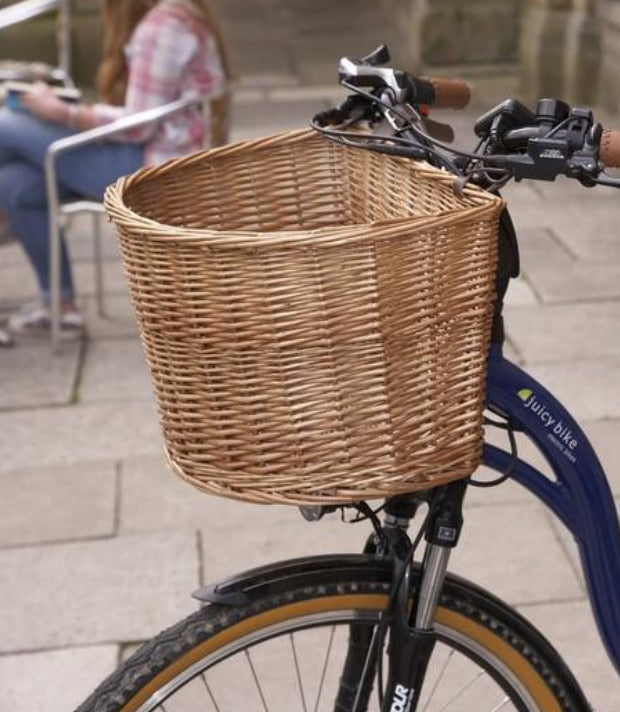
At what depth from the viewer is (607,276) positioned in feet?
18.6

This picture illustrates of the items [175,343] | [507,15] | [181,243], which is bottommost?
[507,15]

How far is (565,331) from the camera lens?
16.8 ft

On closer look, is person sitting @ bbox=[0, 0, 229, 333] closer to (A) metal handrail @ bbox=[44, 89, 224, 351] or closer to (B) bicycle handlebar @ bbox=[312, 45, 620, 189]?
(A) metal handrail @ bbox=[44, 89, 224, 351]

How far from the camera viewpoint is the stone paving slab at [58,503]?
3.89 m

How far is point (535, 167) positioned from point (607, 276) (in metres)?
4.00

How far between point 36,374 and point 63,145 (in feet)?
2.59

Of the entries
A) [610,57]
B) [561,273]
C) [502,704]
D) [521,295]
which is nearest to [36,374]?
[521,295]

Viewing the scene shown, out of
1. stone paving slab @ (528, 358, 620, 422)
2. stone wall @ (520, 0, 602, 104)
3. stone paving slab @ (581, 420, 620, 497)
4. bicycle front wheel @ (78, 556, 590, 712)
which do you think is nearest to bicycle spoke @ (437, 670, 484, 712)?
bicycle front wheel @ (78, 556, 590, 712)

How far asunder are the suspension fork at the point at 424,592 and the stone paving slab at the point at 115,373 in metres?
2.85

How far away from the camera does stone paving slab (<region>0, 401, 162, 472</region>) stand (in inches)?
172

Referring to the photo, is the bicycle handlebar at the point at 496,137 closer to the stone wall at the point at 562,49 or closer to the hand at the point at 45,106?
the hand at the point at 45,106

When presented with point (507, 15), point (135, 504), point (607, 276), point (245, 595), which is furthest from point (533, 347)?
point (507, 15)

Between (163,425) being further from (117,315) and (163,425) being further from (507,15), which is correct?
(507,15)

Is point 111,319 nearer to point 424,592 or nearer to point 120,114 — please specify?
point 120,114
